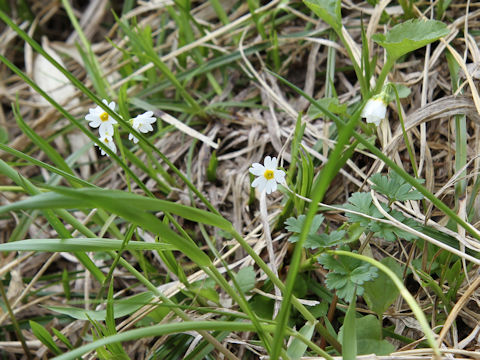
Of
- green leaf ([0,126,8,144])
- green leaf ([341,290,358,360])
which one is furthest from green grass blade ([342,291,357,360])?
green leaf ([0,126,8,144])

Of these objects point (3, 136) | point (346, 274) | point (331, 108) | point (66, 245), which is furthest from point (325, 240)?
point (3, 136)

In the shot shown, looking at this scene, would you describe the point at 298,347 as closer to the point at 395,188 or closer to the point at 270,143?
the point at 395,188

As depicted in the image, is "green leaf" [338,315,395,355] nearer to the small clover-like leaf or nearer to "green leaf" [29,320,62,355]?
the small clover-like leaf

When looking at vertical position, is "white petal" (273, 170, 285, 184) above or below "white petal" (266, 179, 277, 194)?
above

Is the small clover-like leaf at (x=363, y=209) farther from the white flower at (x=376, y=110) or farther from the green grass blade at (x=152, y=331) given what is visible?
→ the green grass blade at (x=152, y=331)

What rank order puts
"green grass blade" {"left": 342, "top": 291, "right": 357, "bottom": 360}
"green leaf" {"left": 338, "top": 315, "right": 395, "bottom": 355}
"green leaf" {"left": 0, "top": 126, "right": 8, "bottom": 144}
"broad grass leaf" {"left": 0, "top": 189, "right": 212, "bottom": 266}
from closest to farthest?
"broad grass leaf" {"left": 0, "top": 189, "right": 212, "bottom": 266} < "green grass blade" {"left": 342, "top": 291, "right": 357, "bottom": 360} < "green leaf" {"left": 338, "top": 315, "right": 395, "bottom": 355} < "green leaf" {"left": 0, "top": 126, "right": 8, "bottom": 144}

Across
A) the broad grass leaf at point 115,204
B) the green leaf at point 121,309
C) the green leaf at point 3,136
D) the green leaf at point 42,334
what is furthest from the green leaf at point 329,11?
the green leaf at point 3,136

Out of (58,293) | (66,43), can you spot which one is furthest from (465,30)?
(66,43)
